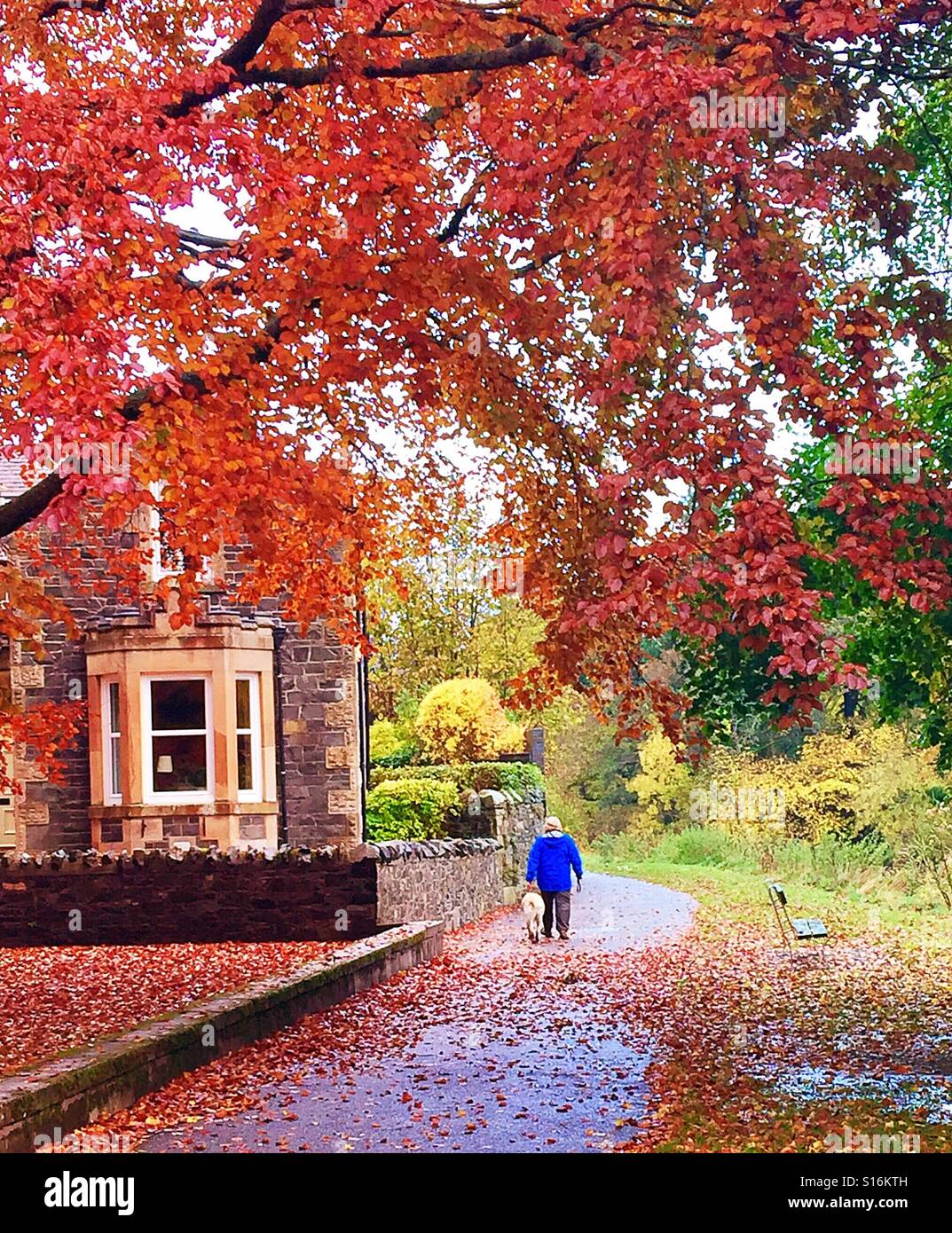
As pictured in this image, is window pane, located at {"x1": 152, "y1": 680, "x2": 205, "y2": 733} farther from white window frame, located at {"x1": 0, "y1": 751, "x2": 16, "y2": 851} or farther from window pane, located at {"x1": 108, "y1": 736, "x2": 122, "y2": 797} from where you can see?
white window frame, located at {"x1": 0, "y1": 751, "x2": 16, "y2": 851}

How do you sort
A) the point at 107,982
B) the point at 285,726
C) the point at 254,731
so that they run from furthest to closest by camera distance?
1. the point at 285,726
2. the point at 254,731
3. the point at 107,982

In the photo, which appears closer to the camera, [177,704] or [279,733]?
[279,733]

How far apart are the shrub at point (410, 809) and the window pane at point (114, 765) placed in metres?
3.69

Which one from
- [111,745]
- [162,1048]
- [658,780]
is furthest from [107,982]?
[658,780]

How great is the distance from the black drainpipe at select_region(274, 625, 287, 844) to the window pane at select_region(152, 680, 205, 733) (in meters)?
1.09

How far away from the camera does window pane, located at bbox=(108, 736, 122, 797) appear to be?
2308 centimetres

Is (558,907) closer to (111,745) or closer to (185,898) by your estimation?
(185,898)

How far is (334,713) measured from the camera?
23.0 m

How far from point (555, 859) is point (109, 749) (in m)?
7.04

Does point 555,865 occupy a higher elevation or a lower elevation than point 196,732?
lower

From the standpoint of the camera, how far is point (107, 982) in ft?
53.3

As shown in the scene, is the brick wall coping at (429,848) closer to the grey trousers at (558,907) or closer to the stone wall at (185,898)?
the stone wall at (185,898)

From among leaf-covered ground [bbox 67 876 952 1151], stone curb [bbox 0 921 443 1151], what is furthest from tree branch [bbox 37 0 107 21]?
leaf-covered ground [bbox 67 876 952 1151]

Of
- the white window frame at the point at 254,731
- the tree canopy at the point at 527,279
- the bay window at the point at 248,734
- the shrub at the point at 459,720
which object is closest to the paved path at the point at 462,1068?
the tree canopy at the point at 527,279
